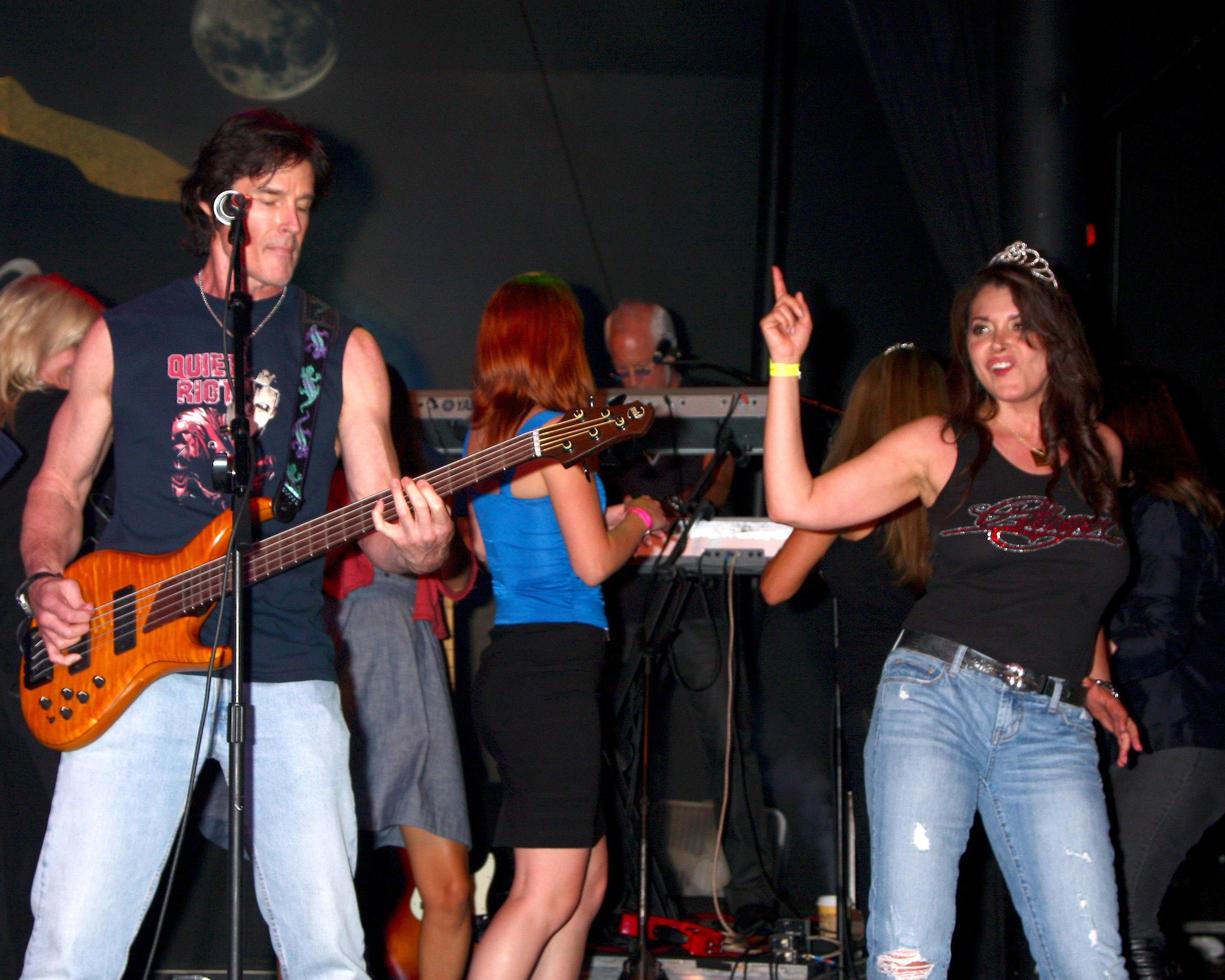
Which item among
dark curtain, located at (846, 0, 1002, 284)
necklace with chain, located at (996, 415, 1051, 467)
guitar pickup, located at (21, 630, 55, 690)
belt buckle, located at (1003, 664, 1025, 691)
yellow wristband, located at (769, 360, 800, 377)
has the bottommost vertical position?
belt buckle, located at (1003, 664, 1025, 691)

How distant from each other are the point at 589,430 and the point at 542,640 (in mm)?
568

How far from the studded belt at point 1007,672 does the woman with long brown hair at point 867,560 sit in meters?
0.80

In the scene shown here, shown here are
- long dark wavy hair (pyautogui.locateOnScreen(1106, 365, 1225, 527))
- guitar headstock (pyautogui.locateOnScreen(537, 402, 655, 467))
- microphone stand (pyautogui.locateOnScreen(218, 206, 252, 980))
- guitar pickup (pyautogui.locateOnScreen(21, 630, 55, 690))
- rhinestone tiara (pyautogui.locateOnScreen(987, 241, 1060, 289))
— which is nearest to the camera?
microphone stand (pyautogui.locateOnScreen(218, 206, 252, 980))

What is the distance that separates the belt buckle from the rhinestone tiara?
3.02 ft

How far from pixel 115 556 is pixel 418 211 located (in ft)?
16.2

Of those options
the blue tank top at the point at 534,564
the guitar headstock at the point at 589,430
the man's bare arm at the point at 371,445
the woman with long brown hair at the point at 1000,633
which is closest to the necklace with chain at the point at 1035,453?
the woman with long brown hair at the point at 1000,633

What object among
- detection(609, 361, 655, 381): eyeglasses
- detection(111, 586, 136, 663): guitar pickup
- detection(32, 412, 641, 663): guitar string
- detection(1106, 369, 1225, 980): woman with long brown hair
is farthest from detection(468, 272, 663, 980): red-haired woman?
detection(609, 361, 655, 381): eyeglasses

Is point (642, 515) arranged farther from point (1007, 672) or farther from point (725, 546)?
point (1007, 672)

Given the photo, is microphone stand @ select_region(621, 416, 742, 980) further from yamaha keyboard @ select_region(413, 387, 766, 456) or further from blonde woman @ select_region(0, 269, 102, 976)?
blonde woman @ select_region(0, 269, 102, 976)

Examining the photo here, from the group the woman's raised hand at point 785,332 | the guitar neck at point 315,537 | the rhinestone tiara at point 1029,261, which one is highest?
the rhinestone tiara at point 1029,261

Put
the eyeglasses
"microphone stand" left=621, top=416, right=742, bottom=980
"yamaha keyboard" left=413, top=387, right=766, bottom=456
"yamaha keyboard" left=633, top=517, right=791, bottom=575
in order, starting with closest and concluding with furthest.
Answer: "microphone stand" left=621, top=416, right=742, bottom=980, "yamaha keyboard" left=633, top=517, right=791, bottom=575, "yamaha keyboard" left=413, top=387, right=766, bottom=456, the eyeglasses

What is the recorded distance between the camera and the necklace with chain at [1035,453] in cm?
273

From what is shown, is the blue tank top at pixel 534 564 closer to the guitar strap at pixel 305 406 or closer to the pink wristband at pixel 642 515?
the pink wristband at pixel 642 515

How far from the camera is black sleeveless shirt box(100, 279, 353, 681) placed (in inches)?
94.2
